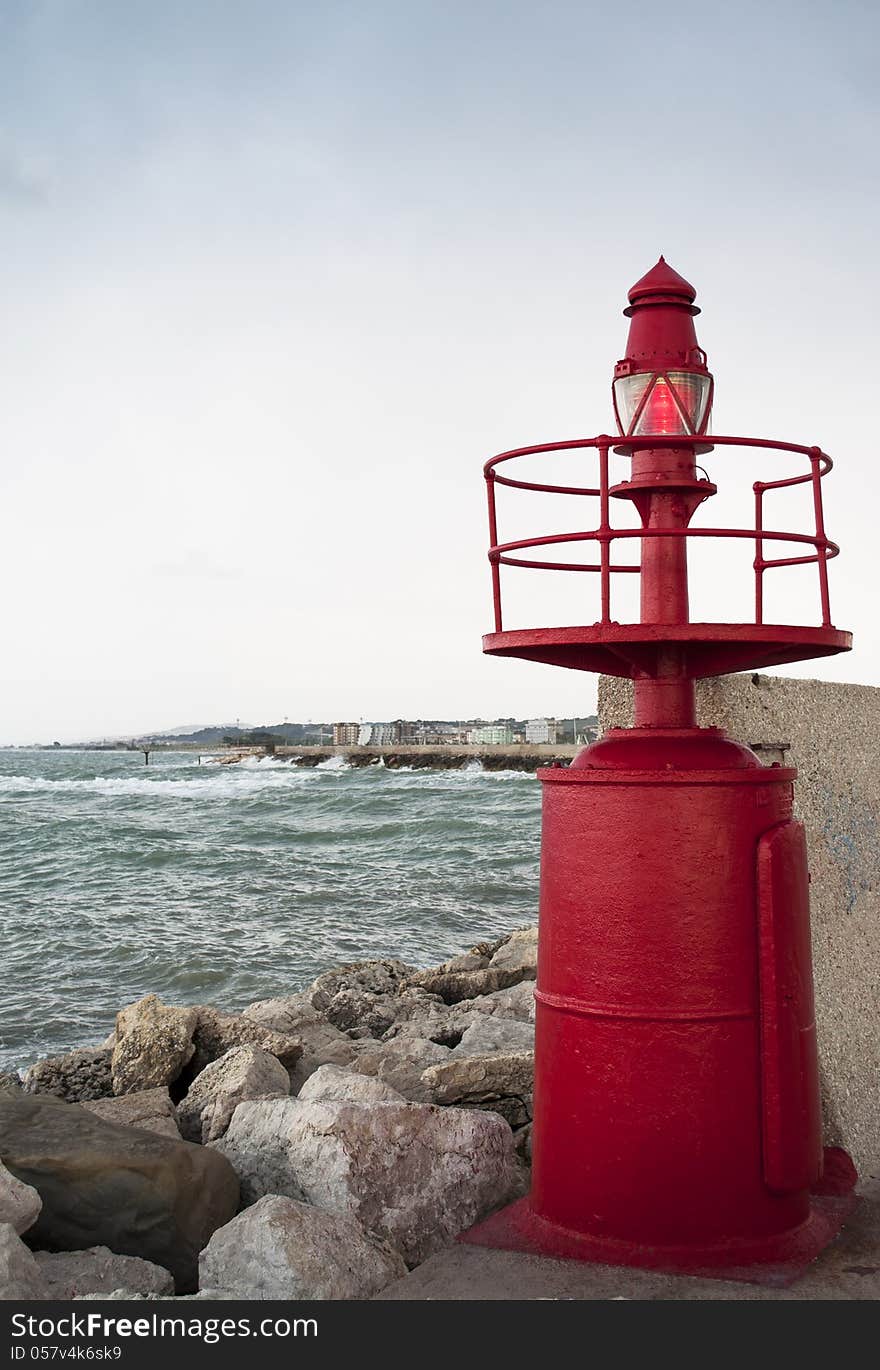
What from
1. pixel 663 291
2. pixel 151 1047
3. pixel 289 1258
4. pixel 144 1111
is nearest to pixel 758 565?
pixel 663 291

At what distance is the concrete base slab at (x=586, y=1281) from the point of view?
11.5ft

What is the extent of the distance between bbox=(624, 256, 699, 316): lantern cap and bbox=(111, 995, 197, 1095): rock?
452 cm

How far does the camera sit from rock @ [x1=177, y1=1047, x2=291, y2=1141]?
5262 millimetres

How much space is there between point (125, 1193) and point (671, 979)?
6.56ft

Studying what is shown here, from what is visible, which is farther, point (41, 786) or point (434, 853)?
point (41, 786)

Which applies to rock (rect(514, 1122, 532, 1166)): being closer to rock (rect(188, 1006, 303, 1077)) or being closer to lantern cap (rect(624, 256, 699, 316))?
rock (rect(188, 1006, 303, 1077))

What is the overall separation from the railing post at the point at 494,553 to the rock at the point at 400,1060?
247cm

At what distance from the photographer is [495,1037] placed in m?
6.50

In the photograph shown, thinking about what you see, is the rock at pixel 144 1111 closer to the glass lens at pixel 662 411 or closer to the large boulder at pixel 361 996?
the large boulder at pixel 361 996

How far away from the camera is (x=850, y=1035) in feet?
17.1

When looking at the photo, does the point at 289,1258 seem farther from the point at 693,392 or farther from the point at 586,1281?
the point at 693,392
